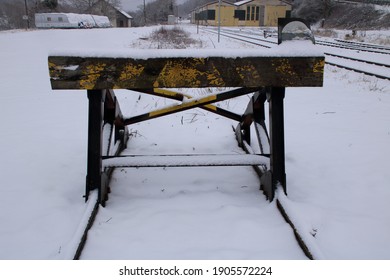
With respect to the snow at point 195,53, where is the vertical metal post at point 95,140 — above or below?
below

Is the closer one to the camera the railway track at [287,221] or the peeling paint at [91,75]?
the railway track at [287,221]

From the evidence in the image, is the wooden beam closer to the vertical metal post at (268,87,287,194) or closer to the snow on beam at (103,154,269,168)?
the vertical metal post at (268,87,287,194)

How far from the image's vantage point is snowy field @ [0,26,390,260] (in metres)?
2.03

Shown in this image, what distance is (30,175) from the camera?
2.98 meters

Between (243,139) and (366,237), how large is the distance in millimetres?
1755

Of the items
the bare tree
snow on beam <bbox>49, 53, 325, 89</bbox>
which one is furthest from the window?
snow on beam <bbox>49, 53, 325, 89</bbox>

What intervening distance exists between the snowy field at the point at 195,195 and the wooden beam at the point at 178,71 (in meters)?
0.21

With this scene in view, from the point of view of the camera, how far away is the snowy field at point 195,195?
2.03 metres

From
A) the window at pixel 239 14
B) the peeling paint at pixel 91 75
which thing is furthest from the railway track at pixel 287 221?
the window at pixel 239 14

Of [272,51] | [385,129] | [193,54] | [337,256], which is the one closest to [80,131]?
[193,54]

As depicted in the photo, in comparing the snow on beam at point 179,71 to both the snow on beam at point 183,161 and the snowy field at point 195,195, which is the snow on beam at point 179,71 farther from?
the snow on beam at point 183,161

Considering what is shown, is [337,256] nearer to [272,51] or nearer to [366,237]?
[366,237]

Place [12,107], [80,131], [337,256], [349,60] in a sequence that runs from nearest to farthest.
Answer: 1. [337,256]
2. [80,131]
3. [12,107]
4. [349,60]

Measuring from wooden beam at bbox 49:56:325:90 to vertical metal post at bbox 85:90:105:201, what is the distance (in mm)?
200
